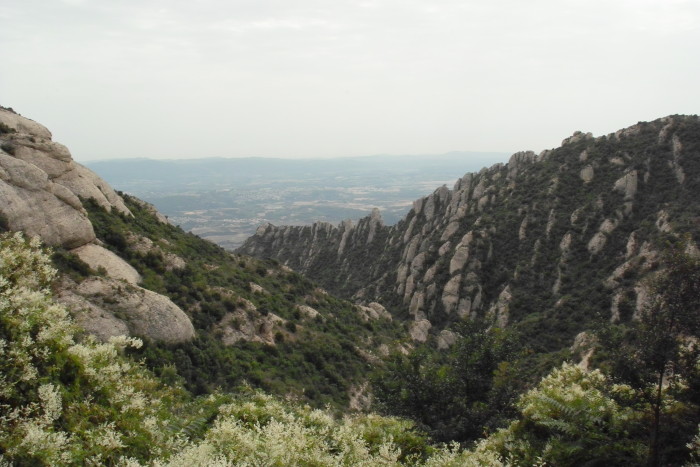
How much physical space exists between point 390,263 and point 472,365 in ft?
184

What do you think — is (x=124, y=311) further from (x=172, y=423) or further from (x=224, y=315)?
(x=172, y=423)

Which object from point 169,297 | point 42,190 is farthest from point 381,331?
point 42,190

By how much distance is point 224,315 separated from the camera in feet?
91.0

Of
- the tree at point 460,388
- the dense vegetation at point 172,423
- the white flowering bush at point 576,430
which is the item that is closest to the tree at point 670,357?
Result: the dense vegetation at point 172,423

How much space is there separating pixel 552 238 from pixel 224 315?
41.5m

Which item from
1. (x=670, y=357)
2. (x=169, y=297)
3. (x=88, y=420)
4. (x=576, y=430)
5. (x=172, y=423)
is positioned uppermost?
(x=670, y=357)

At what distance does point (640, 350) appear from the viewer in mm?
9539

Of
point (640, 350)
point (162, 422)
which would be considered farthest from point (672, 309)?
point (162, 422)

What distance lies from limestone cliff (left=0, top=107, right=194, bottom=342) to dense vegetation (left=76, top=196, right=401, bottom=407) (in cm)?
135

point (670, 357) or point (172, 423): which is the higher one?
point (670, 357)

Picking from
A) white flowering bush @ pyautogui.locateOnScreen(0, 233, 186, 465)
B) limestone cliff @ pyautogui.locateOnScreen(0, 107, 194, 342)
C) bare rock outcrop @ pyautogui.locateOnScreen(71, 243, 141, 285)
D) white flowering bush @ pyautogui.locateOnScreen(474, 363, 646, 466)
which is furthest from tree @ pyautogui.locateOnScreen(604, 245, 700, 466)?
bare rock outcrop @ pyautogui.locateOnScreen(71, 243, 141, 285)

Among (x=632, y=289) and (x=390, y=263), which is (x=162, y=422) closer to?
(x=632, y=289)

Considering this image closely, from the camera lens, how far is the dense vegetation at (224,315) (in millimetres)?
21469

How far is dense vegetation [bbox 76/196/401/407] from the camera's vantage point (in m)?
21.5
